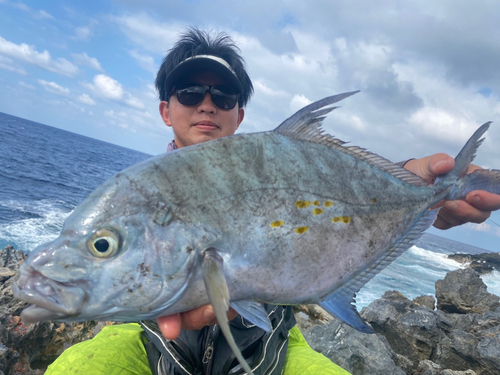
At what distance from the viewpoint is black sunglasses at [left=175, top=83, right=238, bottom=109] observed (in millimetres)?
3520

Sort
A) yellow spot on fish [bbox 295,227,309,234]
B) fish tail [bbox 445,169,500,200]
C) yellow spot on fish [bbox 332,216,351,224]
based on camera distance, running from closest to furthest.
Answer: yellow spot on fish [bbox 295,227,309,234], yellow spot on fish [bbox 332,216,351,224], fish tail [bbox 445,169,500,200]

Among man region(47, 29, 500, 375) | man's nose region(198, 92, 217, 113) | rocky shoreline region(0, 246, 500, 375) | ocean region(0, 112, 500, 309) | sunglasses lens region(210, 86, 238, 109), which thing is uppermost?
sunglasses lens region(210, 86, 238, 109)

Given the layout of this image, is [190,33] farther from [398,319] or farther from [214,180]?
[398,319]

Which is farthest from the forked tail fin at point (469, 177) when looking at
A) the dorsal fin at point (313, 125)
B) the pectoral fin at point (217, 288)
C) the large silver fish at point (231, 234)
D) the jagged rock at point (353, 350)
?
the jagged rock at point (353, 350)

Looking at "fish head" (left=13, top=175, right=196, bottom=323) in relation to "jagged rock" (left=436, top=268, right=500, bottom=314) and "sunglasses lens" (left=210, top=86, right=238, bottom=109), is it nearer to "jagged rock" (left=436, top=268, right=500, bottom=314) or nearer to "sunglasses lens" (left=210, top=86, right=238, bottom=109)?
"sunglasses lens" (left=210, top=86, right=238, bottom=109)

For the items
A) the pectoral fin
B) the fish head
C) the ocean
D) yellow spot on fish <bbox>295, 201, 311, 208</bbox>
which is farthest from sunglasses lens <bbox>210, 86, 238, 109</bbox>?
the ocean

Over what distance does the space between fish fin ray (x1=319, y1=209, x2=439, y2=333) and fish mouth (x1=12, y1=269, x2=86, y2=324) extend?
4.31 ft

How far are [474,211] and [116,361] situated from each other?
329 centimetres

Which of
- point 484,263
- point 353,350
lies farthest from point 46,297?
point 484,263

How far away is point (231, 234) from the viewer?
5.43 ft

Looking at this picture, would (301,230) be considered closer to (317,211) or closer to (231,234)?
(317,211)

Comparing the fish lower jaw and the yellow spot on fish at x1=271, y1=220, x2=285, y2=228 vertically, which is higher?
the yellow spot on fish at x1=271, y1=220, x2=285, y2=228

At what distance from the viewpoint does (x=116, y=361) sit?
282 cm

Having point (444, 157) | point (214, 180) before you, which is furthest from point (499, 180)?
point (214, 180)
